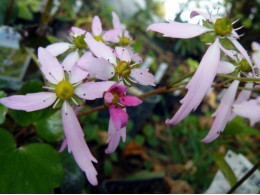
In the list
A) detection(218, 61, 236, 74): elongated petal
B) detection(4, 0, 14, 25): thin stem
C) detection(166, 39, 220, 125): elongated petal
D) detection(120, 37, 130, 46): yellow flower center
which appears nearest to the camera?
detection(166, 39, 220, 125): elongated petal

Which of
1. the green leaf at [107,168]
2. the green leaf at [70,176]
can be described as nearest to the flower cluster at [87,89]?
the green leaf at [70,176]

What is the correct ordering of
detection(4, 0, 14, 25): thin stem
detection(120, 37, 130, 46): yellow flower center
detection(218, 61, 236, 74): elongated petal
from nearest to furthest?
detection(218, 61, 236, 74): elongated petal → detection(120, 37, 130, 46): yellow flower center → detection(4, 0, 14, 25): thin stem

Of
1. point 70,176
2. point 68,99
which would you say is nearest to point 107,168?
point 70,176

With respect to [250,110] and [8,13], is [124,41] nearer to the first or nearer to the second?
[250,110]

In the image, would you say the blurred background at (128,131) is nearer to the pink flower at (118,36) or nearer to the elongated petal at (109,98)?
the pink flower at (118,36)

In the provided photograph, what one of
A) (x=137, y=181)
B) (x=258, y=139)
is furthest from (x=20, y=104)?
(x=258, y=139)

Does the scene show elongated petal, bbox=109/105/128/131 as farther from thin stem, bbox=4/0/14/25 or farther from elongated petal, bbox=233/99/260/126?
thin stem, bbox=4/0/14/25

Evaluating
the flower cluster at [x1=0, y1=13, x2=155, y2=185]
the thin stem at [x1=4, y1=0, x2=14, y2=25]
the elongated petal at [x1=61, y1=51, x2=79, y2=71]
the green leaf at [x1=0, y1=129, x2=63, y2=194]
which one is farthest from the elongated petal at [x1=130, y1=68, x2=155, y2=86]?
the thin stem at [x1=4, y1=0, x2=14, y2=25]
